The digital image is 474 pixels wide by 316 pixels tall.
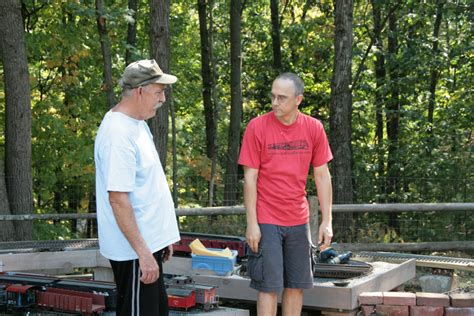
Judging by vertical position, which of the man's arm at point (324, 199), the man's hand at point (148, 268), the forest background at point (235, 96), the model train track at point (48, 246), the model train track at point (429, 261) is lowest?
the model train track at point (429, 261)

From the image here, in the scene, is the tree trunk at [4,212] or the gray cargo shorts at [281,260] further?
the tree trunk at [4,212]

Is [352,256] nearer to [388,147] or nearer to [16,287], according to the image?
[16,287]

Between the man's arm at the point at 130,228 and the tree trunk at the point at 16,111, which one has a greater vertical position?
the tree trunk at the point at 16,111

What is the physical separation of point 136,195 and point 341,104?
862 centimetres

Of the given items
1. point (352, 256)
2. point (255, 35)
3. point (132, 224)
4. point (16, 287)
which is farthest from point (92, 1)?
point (132, 224)

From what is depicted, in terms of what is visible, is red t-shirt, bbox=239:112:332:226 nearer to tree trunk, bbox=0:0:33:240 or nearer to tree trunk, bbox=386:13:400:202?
tree trunk, bbox=0:0:33:240

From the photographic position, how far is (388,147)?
1900cm

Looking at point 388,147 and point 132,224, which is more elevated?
point 388,147

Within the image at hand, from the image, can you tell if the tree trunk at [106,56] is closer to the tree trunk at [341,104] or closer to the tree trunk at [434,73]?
the tree trunk at [341,104]

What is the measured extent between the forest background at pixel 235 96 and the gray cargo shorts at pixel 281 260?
5.69 metres

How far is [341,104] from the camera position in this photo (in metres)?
12.0

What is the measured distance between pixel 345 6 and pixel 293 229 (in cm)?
725

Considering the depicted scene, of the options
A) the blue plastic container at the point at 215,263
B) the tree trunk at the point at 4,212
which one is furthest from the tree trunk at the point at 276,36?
the blue plastic container at the point at 215,263

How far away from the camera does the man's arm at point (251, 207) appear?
485 centimetres
